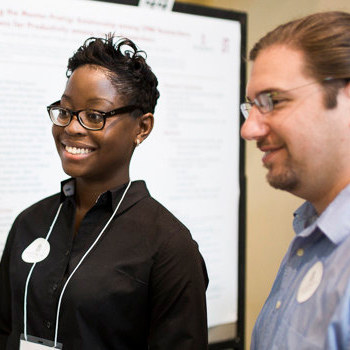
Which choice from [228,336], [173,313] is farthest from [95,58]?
[228,336]

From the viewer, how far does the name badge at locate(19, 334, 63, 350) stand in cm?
122

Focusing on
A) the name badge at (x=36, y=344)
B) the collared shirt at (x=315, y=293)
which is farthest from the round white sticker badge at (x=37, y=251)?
the collared shirt at (x=315, y=293)

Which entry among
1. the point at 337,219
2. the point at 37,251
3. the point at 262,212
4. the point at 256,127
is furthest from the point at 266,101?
the point at 262,212

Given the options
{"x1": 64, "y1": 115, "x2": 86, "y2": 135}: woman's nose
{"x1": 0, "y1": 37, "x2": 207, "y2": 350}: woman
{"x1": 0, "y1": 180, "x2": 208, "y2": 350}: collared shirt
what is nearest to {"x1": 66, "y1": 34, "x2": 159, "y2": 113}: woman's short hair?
{"x1": 0, "y1": 37, "x2": 207, "y2": 350}: woman

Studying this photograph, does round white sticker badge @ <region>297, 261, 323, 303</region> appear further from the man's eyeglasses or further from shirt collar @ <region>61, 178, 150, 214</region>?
shirt collar @ <region>61, 178, 150, 214</region>

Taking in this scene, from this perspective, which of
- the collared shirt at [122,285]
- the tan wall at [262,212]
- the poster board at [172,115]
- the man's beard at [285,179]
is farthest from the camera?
the tan wall at [262,212]

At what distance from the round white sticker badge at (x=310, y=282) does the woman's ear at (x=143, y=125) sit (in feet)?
2.05

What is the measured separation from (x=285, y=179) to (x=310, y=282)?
198 mm

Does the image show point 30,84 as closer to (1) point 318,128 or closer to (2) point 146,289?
(2) point 146,289

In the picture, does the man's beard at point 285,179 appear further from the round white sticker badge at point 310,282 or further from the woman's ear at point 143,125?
the woman's ear at point 143,125

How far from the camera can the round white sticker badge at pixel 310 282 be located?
861mm

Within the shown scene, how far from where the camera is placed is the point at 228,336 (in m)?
2.21

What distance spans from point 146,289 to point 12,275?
41 cm

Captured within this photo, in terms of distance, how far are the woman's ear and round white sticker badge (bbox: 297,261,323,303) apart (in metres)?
0.63
